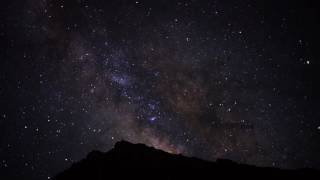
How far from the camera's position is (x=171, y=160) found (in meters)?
16.9

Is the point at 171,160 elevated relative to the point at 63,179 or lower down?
elevated

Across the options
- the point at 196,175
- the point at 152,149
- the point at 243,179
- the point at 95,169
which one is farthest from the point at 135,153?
the point at 243,179

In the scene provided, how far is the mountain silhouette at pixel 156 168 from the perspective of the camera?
50.8 feet

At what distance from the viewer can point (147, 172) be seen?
51.4 feet

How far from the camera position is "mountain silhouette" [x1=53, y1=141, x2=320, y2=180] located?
50.8ft

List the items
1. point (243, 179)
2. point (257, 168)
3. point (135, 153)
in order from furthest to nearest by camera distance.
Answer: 1. point (135, 153)
2. point (257, 168)
3. point (243, 179)

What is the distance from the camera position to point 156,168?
16000mm

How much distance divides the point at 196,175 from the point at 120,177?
3.27m

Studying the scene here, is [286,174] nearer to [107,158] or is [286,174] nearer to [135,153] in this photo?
[135,153]

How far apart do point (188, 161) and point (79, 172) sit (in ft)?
16.8

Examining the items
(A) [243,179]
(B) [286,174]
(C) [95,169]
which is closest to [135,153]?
(C) [95,169]

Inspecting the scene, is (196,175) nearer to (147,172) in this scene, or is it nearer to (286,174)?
(147,172)

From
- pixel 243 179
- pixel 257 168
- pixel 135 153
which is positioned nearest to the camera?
pixel 243 179

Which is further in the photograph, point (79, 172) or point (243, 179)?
point (79, 172)
